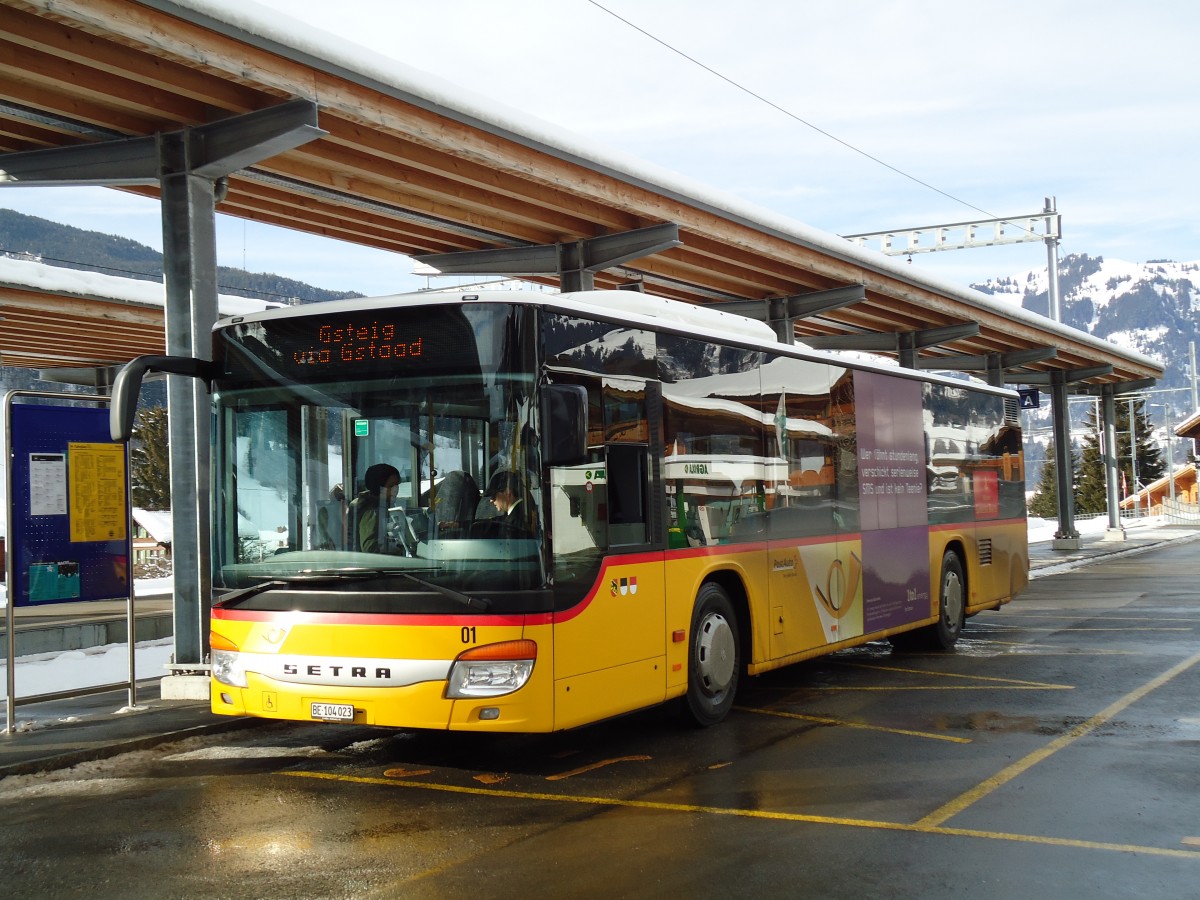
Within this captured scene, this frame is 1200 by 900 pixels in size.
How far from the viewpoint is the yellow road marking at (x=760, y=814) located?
5.98 meters

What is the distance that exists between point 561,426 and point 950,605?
814 centimetres

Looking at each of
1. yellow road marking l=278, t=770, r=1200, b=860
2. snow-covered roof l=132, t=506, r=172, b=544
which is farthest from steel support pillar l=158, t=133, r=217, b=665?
snow-covered roof l=132, t=506, r=172, b=544

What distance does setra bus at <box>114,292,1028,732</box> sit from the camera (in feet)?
23.9

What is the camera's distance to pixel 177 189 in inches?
441

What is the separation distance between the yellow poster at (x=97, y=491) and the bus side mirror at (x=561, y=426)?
4.77m

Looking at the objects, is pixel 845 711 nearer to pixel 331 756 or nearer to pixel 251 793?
pixel 331 756

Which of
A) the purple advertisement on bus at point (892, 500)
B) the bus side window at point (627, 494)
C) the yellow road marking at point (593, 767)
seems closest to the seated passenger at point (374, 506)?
the bus side window at point (627, 494)

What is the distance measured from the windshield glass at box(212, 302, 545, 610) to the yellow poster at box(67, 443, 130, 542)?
110 inches

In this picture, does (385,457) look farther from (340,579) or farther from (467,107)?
(467,107)

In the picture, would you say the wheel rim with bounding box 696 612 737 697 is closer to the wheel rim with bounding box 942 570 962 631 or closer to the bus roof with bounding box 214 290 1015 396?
the bus roof with bounding box 214 290 1015 396

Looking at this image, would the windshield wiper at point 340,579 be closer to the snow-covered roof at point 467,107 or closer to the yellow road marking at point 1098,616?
the snow-covered roof at point 467,107

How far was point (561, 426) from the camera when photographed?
7277 millimetres

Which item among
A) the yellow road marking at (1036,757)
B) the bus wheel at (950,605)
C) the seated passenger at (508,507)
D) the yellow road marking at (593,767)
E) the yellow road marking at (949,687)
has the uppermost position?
the seated passenger at (508,507)

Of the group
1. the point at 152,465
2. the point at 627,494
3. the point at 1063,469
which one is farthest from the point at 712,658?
the point at 152,465
